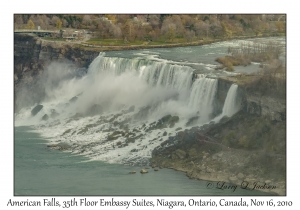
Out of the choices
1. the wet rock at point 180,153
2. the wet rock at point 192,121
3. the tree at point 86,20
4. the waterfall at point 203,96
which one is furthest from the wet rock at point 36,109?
the tree at point 86,20

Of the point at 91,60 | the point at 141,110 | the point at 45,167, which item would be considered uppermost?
the point at 91,60

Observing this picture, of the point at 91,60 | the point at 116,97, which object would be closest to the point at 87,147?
the point at 116,97

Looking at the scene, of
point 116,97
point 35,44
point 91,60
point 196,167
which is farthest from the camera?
point 35,44

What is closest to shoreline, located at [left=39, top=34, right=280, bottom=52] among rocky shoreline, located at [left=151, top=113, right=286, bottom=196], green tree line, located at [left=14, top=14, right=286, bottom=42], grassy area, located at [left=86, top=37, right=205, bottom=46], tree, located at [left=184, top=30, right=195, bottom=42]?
green tree line, located at [left=14, top=14, right=286, bottom=42]

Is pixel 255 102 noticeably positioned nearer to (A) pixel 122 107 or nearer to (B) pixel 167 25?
(A) pixel 122 107

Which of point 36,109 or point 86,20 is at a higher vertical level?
point 86,20

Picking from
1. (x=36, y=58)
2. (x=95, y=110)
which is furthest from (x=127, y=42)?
(x=95, y=110)

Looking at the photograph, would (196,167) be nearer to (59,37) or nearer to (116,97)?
(116,97)
